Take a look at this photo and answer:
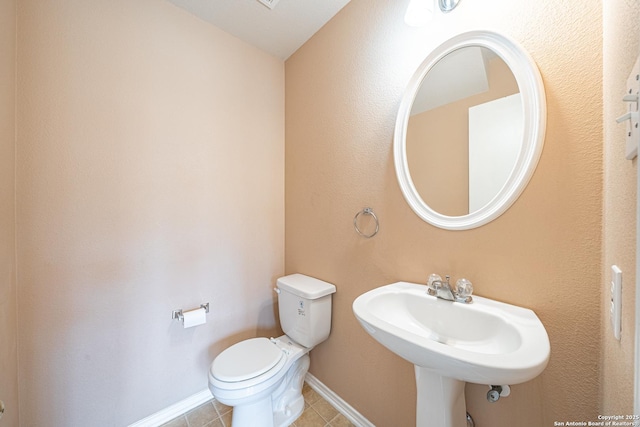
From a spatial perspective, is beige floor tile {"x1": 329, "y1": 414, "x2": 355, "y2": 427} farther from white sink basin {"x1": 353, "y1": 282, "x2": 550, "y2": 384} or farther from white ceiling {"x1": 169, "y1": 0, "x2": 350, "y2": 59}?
white ceiling {"x1": 169, "y1": 0, "x2": 350, "y2": 59}

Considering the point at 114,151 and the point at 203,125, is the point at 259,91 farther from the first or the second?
the point at 114,151

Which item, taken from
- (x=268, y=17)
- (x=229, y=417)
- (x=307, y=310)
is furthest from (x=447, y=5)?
(x=229, y=417)

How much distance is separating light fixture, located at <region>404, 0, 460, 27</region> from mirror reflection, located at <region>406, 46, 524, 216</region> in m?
0.19

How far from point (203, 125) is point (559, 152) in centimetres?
177

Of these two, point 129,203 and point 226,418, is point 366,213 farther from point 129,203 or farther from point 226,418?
point 226,418

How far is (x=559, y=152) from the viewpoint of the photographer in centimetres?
71

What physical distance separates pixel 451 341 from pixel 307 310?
30.8 inches

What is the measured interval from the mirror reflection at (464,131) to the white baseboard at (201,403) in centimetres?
130

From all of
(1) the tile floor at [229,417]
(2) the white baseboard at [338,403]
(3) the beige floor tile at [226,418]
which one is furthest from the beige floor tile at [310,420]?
(3) the beige floor tile at [226,418]

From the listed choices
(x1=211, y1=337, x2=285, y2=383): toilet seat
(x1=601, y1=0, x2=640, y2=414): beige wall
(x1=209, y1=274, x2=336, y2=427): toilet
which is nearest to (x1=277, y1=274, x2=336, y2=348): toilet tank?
(x1=209, y1=274, x2=336, y2=427): toilet

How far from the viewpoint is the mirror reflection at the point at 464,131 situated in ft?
2.67

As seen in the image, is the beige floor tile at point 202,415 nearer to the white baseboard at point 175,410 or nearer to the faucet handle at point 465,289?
the white baseboard at point 175,410

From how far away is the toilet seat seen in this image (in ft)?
3.59

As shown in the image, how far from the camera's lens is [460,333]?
0.82 m
